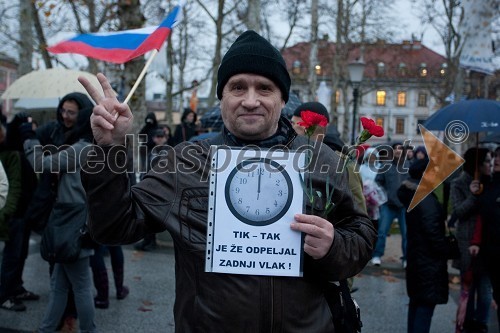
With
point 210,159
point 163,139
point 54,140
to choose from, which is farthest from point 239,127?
point 163,139

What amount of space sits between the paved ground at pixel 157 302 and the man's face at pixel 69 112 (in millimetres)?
1967

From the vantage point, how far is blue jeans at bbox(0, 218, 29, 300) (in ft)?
18.1

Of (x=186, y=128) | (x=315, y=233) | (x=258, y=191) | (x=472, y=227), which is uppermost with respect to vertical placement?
(x=186, y=128)

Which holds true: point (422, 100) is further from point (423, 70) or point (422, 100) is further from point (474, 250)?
point (474, 250)

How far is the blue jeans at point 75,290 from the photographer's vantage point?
14.4ft

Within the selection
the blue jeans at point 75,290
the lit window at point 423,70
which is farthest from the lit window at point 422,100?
the blue jeans at point 75,290

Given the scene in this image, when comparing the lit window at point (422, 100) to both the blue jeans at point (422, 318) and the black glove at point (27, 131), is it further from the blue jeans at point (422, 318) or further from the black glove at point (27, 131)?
the black glove at point (27, 131)

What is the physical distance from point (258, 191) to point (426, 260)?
3126mm

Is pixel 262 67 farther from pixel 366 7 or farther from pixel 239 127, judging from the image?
pixel 366 7

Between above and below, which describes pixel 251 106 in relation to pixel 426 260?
above

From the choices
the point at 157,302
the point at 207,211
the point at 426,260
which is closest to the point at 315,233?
the point at 207,211

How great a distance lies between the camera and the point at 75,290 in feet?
14.5

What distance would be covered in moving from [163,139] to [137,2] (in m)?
3.48

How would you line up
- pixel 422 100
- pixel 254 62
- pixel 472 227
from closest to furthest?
pixel 254 62
pixel 472 227
pixel 422 100
